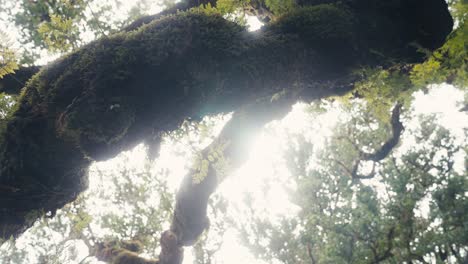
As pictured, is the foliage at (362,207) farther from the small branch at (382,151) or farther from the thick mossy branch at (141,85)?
the thick mossy branch at (141,85)

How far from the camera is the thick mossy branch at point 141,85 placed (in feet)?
10.2

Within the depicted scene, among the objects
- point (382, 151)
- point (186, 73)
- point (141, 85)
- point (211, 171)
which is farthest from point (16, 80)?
point (382, 151)

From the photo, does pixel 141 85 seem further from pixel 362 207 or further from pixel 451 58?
pixel 362 207

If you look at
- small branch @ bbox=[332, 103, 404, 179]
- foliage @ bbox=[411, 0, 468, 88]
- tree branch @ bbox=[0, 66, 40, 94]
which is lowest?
foliage @ bbox=[411, 0, 468, 88]

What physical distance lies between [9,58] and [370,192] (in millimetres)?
17454

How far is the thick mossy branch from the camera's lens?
10.2 ft

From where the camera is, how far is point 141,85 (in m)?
3.20

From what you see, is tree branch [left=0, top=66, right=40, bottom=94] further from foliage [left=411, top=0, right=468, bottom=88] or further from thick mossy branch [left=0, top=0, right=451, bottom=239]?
foliage [left=411, top=0, right=468, bottom=88]

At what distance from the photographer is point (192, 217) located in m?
7.67

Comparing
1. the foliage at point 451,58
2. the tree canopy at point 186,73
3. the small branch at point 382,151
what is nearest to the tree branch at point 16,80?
the tree canopy at point 186,73

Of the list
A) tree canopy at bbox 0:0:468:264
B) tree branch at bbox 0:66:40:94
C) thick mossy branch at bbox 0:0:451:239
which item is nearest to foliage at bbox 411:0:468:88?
tree canopy at bbox 0:0:468:264

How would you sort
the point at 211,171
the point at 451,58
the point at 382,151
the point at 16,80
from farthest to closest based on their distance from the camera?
the point at 382,151, the point at 211,171, the point at 16,80, the point at 451,58

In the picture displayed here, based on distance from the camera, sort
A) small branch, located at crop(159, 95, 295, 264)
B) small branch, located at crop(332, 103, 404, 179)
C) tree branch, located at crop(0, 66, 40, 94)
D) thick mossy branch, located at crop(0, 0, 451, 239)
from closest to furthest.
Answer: thick mossy branch, located at crop(0, 0, 451, 239) → tree branch, located at crop(0, 66, 40, 94) → small branch, located at crop(159, 95, 295, 264) → small branch, located at crop(332, 103, 404, 179)

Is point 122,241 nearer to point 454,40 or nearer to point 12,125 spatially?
point 12,125
